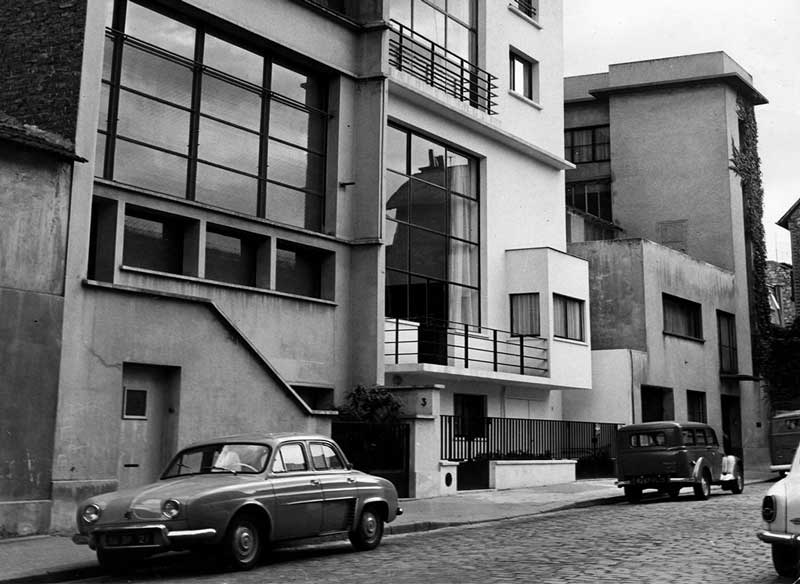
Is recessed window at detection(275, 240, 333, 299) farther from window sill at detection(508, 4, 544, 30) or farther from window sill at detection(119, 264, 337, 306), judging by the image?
window sill at detection(508, 4, 544, 30)

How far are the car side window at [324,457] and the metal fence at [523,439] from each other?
9539 millimetres

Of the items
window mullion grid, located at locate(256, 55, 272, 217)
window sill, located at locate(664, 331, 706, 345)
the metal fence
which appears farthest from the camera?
window sill, located at locate(664, 331, 706, 345)

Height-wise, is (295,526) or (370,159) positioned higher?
(370,159)

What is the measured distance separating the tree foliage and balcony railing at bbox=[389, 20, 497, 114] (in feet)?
29.6

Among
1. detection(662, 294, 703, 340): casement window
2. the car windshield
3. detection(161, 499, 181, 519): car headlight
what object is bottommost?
detection(161, 499, 181, 519): car headlight

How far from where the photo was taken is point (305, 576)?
35.9ft

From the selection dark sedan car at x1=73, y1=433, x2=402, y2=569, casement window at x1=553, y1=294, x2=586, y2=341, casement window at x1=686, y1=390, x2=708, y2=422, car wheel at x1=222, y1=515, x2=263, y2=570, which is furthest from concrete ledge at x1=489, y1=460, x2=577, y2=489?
car wheel at x1=222, y1=515, x2=263, y2=570

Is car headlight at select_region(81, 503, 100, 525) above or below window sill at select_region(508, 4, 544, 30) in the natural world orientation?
below

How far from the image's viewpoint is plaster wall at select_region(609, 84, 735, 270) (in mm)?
41594

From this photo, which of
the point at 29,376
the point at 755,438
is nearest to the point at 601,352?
the point at 755,438

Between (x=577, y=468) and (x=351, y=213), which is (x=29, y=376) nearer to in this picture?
(x=351, y=213)

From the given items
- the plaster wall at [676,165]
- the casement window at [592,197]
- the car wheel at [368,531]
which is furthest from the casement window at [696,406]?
the car wheel at [368,531]

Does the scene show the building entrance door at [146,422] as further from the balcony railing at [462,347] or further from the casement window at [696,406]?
the casement window at [696,406]

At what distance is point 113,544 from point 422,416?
10.5m
